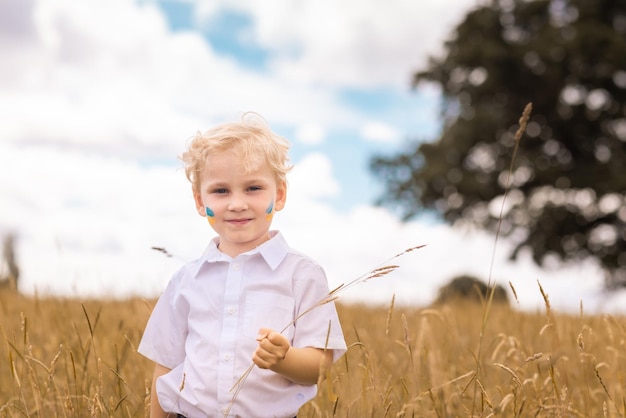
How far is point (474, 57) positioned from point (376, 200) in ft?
15.9

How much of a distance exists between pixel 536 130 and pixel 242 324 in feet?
59.6

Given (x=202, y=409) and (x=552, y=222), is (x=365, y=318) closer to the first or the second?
(x=202, y=409)

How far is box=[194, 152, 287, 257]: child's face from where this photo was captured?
92.7 inches

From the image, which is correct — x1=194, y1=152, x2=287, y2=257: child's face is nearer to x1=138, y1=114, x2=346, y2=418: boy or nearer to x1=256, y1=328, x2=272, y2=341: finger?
x1=138, y1=114, x2=346, y2=418: boy

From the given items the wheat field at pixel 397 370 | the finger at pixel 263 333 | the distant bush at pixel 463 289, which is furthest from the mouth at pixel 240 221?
the distant bush at pixel 463 289

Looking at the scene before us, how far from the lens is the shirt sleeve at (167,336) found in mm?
2523

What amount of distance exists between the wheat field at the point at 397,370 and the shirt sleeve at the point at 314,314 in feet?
0.32

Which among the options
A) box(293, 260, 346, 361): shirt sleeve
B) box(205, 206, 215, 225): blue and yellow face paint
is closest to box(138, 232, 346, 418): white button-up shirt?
box(293, 260, 346, 361): shirt sleeve

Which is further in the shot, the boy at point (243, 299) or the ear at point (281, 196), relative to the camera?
the ear at point (281, 196)

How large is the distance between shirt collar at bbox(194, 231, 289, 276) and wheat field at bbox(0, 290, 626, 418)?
37 centimetres

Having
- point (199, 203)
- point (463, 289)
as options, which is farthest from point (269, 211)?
point (463, 289)

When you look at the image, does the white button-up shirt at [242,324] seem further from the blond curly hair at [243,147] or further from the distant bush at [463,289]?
the distant bush at [463,289]

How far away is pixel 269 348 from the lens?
2.09m

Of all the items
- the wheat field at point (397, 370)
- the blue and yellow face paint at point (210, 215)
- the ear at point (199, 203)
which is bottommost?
Result: the wheat field at point (397, 370)
